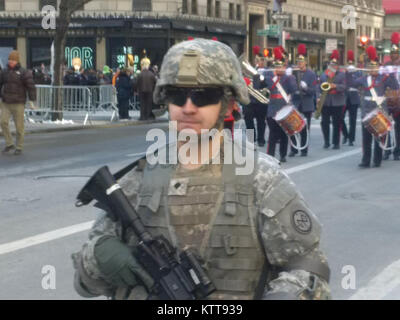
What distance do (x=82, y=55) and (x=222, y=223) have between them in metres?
47.7

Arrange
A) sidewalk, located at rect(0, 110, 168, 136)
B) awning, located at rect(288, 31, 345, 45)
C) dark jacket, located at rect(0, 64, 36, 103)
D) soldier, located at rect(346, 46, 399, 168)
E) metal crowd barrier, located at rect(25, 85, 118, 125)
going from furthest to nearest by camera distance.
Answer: awning, located at rect(288, 31, 345, 45) → metal crowd barrier, located at rect(25, 85, 118, 125) → sidewalk, located at rect(0, 110, 168, 136) → dark jacket, located at rect(0, 64, 36, 103) → soldier, located at rect(346, 46, 399, 168)

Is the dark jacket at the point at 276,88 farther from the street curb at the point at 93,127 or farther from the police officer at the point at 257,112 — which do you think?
the street curb at the point at 93,127

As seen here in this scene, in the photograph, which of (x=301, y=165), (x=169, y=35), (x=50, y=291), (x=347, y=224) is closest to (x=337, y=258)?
(x=347, y=224)

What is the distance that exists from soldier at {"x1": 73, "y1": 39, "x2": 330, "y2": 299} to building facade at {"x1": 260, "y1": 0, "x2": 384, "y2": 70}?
5691 centimetres

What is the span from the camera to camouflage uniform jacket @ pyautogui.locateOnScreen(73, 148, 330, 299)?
106 inches

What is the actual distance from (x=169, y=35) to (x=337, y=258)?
41495 mm

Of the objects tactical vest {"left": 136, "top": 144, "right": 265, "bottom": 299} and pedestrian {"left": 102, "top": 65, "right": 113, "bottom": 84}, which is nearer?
tactical vest {"left": 136, "top": 144, "right": 265, "bottom": 299}

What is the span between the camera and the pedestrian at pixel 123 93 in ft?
95.0

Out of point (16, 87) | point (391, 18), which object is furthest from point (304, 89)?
point (391, 18)

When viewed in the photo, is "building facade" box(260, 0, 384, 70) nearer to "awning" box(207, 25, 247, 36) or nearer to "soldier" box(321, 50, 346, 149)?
"awning" box(207, 25, 247, 36)

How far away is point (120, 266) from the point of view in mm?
2695

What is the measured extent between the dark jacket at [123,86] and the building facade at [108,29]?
1950 centimetres

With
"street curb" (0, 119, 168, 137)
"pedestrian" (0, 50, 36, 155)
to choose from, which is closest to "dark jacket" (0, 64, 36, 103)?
"pedestrian" (0, 50, 36, 155)

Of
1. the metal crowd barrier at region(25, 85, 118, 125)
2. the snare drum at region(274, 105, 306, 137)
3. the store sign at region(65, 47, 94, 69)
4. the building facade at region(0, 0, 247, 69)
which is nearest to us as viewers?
the snare drum at region(274, 105, 306, 137)
